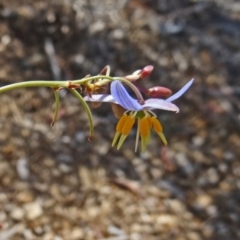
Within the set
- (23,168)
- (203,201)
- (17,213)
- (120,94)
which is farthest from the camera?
(203,201)

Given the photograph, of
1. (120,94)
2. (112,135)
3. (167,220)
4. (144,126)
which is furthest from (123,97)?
(112,135)

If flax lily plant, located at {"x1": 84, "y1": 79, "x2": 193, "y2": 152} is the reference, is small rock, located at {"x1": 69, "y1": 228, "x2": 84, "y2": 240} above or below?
below

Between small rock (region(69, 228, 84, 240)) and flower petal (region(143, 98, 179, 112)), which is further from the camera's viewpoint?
small rock (region(69, 228, 84, 240))

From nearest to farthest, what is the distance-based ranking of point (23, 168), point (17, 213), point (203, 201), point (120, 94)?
point (120, 94) → point (17, 213) → point (23, 168) → point (203, 201)

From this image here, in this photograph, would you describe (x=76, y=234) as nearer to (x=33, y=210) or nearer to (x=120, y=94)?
(x=33, y=210)

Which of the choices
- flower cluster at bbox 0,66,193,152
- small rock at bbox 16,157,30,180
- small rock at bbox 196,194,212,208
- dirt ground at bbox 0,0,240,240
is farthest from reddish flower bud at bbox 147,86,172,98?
small rock at bbox 196,194,212,208

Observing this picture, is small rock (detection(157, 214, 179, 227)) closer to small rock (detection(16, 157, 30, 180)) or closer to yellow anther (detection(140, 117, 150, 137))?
small rock (detection(16, 157, 30, 180))

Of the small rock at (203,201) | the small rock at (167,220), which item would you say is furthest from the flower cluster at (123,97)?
the small rock at (203,201)

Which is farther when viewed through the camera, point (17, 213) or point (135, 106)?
point (17, 213)

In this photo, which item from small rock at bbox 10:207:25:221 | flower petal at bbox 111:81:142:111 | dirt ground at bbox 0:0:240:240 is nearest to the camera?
flower petal at bbox 111:81:142:111
